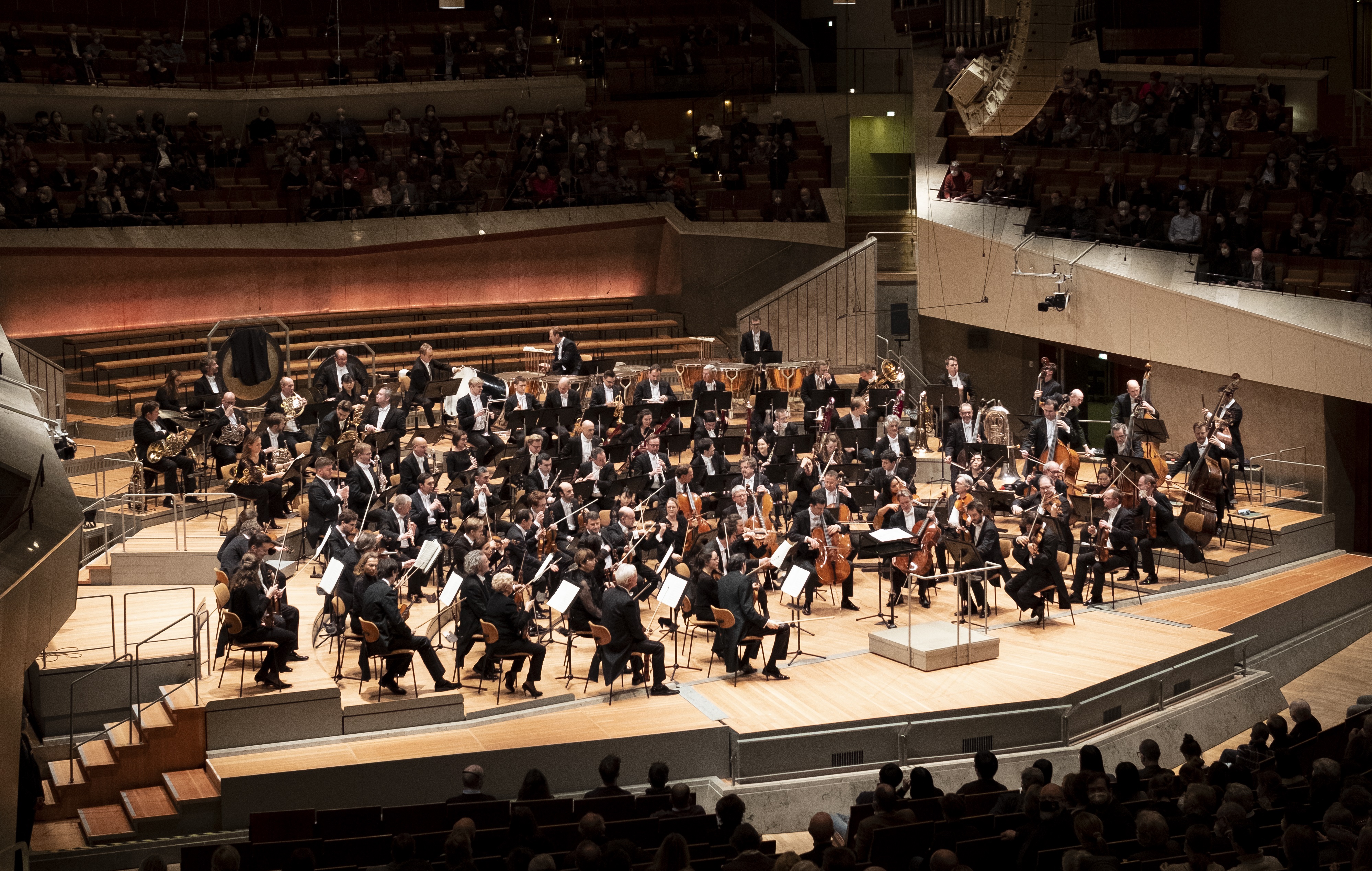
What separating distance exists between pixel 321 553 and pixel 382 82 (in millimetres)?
10752

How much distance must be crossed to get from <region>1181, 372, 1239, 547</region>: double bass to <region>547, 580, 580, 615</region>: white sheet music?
7.07m

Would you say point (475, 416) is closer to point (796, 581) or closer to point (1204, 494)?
point (796, 581)

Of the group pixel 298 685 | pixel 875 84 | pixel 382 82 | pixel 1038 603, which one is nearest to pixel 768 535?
pixel 1038 603

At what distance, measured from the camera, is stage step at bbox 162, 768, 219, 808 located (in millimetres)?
9523

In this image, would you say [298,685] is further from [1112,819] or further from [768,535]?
[1112,819]

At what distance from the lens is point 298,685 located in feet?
34.3

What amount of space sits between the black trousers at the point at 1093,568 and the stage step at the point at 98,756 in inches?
330

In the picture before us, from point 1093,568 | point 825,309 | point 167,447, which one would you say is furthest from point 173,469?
point 825,309

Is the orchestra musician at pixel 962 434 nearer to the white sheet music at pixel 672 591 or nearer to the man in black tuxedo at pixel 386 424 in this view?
the man in black tuxedo at pixel 386 424

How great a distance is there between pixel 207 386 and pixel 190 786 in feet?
→ 21.4

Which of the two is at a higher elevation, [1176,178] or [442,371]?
[1176,178]

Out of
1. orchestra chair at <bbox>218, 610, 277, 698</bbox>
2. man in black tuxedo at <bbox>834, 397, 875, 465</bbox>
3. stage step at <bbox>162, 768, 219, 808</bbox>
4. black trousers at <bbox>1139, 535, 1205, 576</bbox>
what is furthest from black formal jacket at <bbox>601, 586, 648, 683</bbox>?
black trousers at <bbox>1139, 535, 1205, 576</bbox>

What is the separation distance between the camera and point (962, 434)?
627 inches

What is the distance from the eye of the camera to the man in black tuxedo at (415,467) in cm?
1334
